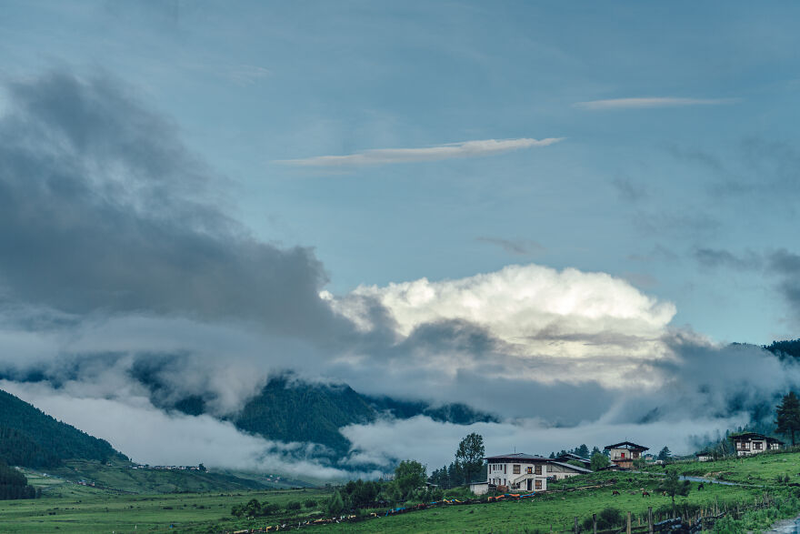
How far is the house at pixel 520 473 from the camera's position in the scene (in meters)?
176

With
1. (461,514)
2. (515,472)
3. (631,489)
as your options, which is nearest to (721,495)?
(631,489)

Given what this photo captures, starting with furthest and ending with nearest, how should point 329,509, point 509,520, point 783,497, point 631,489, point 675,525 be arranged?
point 329,509, point 631,489, point 509,520, point 783,497, point 675,525

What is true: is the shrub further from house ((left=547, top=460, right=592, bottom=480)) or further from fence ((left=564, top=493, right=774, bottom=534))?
house ((left=547, top=460, right=592, bottom=480))

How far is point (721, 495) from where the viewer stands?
421 feet

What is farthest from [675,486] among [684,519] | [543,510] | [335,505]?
[335,505]

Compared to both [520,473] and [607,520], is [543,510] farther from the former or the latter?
[520,473]

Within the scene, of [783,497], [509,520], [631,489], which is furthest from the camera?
[631,489]

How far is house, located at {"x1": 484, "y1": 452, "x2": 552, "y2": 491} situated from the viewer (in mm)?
176125

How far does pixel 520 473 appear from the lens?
179m

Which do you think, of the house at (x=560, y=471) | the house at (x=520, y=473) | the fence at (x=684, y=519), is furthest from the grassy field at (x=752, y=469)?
the fence at (x=684, y=519)

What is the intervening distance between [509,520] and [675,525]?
40.4 m

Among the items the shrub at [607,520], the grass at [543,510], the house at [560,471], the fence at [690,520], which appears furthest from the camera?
the house at [560,471]

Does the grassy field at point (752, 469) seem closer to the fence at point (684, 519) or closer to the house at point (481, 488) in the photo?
the fence at point (684, 519)

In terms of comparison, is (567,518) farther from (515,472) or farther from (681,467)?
(681,467)
